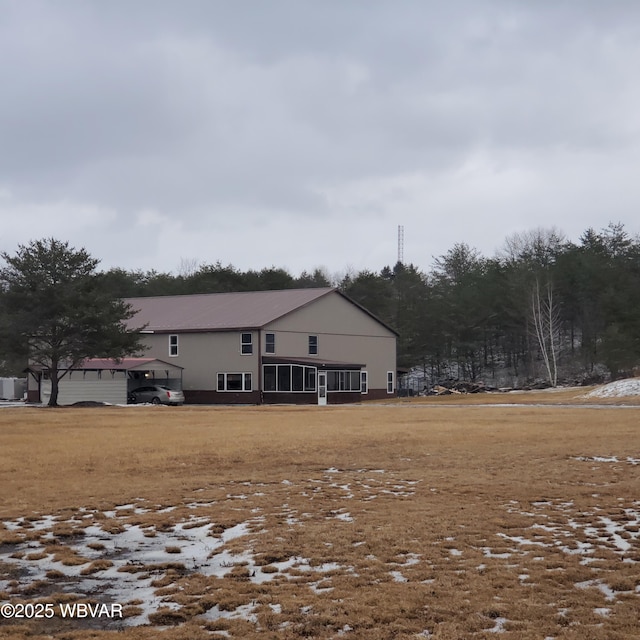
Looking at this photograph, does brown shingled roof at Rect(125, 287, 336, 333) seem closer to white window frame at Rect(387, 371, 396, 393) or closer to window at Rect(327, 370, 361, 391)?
window at Rect(327, 370, 361, 391)

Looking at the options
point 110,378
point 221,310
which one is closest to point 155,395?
point 110,378

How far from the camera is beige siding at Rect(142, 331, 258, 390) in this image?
5512 centimetres

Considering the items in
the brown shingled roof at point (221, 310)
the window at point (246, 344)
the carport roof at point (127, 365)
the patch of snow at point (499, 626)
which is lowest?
the patch of snow at point (499, 626)

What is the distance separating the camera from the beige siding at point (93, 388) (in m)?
54.3

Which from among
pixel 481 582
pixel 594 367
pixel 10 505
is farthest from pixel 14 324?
pixel 594 367

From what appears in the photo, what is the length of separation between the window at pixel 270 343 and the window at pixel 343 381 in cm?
424

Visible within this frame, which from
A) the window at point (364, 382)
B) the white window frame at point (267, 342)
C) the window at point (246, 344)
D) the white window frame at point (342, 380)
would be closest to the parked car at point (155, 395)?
the window at point (246, 344)

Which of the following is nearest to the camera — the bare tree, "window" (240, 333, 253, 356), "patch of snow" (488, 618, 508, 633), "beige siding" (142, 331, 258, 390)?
"patch of snow" (488, 618, 508, 633)

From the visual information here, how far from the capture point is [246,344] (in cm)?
5512

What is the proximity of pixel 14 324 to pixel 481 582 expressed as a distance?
143 feet

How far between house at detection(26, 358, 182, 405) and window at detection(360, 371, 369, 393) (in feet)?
42.6

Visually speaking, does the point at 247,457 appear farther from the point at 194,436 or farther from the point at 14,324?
the point at 14,324

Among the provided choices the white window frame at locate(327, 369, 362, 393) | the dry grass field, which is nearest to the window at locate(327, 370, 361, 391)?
the white window frame at locate(327, 369, 362, 393)

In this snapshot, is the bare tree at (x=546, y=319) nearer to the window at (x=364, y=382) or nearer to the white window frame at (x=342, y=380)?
the window at (x=364, y=382)
